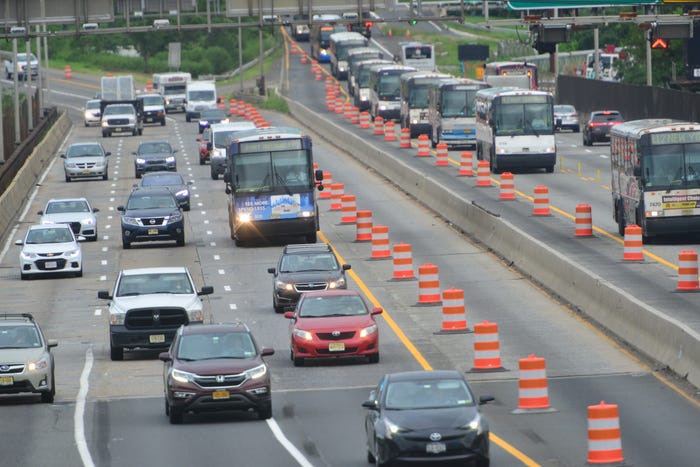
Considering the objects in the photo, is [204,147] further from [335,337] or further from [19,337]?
[19,337]

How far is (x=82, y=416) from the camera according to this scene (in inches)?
1003

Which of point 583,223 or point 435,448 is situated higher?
point 435,448

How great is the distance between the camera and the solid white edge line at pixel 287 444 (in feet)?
67.4

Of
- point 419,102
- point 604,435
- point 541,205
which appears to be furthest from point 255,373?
point 419,102

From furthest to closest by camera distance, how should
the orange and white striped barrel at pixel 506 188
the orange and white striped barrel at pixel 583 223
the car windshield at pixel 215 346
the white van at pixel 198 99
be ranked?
the white van at pixel 198 99 < the orange and white striped barrel at pixel 506 188 < the orange and white striped barrel at pixel 583 223 < the car windshield at pixel 215 346

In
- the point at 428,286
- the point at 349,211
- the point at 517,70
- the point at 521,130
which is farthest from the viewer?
the point at 517,70

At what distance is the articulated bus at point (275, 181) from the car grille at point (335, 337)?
59.2ft

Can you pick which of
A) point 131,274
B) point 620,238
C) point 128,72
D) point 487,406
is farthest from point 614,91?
point 128,72

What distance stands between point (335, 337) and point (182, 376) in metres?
6.01

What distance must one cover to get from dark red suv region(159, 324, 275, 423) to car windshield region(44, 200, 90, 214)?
92.2 feet

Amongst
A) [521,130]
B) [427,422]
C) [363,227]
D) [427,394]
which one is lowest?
[363,227]

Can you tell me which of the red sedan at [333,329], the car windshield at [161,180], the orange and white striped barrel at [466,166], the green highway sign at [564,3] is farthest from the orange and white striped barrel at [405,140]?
the red sedan at [333,329]

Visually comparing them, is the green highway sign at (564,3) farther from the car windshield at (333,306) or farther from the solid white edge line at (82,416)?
the car windshield at (333,306)

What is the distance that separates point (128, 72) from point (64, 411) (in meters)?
137
